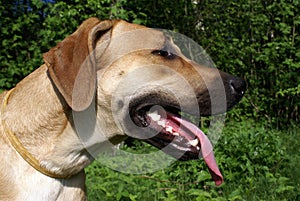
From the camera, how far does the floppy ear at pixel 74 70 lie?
2.93m

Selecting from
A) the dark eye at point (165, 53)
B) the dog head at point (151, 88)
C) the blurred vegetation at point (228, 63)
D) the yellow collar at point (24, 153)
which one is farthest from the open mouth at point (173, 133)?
the blurred vegetation at point (228, 63)

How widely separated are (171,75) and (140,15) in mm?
5208

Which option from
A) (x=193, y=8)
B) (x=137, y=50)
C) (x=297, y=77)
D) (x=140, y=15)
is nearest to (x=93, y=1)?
(x=140, y=15)

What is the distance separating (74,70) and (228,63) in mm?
6256

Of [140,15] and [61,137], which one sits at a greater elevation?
[61,137]

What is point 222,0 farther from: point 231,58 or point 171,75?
point 171,75

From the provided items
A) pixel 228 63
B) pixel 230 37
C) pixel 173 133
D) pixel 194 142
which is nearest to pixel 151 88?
pixel 173 133

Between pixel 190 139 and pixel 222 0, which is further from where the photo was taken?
pixel 222 0

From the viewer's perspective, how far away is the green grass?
478 cm

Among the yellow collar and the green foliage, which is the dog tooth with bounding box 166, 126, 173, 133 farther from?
the green foliage

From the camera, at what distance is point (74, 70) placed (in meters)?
2.95

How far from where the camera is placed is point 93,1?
24.3ft

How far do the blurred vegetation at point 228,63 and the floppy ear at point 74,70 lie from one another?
1.97 meters

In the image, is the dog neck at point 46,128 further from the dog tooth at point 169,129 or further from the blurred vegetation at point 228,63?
the blurred vegetation at point 228,63
